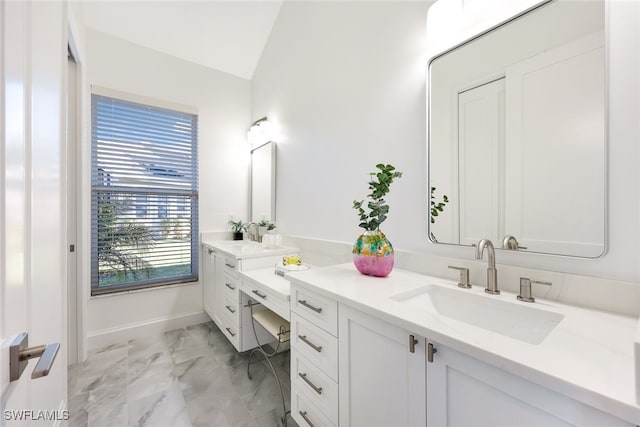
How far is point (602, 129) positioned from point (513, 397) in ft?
2.91

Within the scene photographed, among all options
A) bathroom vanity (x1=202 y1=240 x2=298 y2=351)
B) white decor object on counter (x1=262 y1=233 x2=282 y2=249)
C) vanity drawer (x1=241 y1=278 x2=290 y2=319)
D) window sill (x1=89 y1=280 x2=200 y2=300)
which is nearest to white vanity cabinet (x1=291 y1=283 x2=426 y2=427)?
vanity drawer (x1=241 y1=278 x2=290 y2=319)

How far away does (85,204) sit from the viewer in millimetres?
2043

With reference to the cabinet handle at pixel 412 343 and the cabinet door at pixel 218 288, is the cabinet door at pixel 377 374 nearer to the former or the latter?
the cabinet handle at pixel 412 343

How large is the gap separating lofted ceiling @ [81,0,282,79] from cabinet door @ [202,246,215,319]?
2.02 m

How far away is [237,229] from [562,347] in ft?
8.98

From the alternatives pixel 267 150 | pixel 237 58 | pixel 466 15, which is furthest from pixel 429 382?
pixel 237 58

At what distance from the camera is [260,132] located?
274 centimetres

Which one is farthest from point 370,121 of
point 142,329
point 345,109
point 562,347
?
point 142,329

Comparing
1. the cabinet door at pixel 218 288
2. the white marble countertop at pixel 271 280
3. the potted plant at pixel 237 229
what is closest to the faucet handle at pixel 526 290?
the white marble countertop at pixel 271 280

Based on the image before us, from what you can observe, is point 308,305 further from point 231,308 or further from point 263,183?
point 263,183

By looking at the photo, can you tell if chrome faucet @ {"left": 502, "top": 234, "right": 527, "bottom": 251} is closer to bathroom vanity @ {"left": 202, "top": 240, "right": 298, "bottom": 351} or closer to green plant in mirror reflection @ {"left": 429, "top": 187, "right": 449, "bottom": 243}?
green plant in mirror reflection @ {"left": 429, "top": 187, "right": 449, "bottom": 243}

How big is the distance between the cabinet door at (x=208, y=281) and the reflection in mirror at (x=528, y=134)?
2074mm

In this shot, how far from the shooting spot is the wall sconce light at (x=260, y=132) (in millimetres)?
2650

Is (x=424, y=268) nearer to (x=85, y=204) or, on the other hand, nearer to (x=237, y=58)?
(x=85, y=204)
